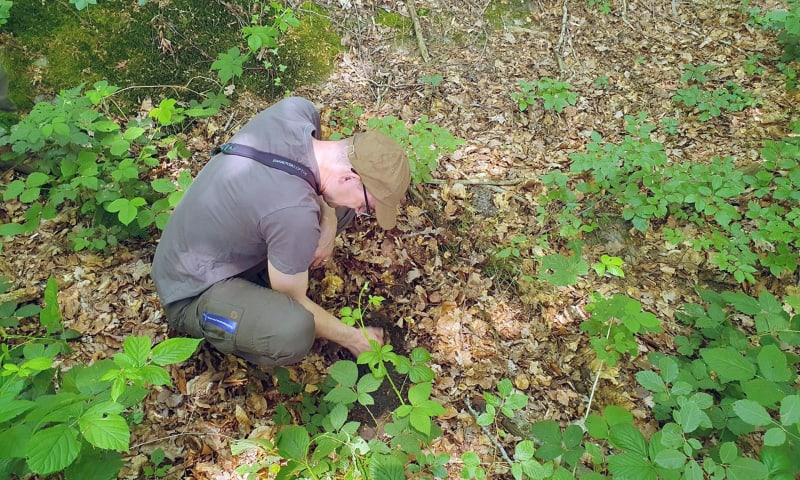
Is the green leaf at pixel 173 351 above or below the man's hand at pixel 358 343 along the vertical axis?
above

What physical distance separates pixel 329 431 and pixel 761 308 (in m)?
2.55

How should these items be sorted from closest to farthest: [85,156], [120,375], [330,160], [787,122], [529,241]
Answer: [120,375] < [330,160] < [85,156] < [529,241] < [787,122]

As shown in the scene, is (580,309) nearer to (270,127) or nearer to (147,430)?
(270,127)

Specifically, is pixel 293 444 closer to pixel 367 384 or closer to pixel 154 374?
pixel 367 384

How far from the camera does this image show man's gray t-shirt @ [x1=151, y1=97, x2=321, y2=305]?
94.7 inches

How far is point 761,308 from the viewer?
8.65 feet

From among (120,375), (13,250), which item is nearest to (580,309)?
(120,375)

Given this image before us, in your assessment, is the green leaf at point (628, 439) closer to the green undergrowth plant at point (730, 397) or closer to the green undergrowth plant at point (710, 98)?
the green undergrowth plant at point (730, 397)

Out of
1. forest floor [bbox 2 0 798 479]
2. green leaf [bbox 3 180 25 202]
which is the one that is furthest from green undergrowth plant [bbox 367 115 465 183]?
green leaf [bbox 3 180 25 202]

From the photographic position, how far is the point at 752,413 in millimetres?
1896

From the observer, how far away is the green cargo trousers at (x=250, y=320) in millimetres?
2637

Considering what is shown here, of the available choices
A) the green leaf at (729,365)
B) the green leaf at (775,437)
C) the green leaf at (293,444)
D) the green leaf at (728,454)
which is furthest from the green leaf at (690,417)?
the green leaf at (293,444)

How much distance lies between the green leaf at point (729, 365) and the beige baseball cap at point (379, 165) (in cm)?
184

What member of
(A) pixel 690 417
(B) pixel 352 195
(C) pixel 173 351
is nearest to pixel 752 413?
(A) pixel 690 417
